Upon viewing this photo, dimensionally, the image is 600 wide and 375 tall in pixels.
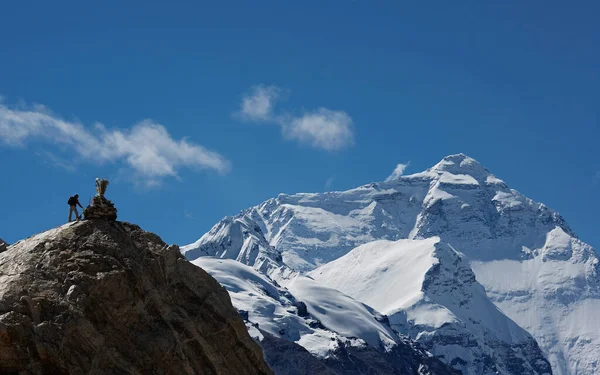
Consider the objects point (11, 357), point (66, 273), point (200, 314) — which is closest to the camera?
point (11, 357)

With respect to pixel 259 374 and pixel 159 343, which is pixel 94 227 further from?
pixel 259 374

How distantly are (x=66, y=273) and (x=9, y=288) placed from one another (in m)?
1.89

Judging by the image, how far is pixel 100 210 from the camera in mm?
36844

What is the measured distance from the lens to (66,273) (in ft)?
113

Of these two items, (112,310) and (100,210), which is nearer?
(112,310)

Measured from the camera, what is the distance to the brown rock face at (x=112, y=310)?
32562 mm

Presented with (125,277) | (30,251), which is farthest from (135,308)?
(30,251)

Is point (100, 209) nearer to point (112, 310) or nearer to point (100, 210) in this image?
point (100, 210)

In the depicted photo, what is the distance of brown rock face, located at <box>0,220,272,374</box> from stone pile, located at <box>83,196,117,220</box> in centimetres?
29

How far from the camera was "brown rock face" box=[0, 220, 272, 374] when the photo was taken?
1282 inches

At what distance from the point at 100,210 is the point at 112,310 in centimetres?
368

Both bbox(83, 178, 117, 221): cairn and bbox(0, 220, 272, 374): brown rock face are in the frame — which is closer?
bbox(0, 220, 272, 374): brown rock face

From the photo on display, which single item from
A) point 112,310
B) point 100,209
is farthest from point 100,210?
point 112,310

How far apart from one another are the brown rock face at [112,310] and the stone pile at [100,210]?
0.29 meters
